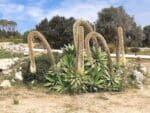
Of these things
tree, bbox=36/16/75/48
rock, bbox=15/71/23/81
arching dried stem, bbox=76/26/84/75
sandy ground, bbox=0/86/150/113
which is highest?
tree, bbox=36/16/75/48

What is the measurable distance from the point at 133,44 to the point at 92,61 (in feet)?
125

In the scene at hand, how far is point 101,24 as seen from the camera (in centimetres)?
5362

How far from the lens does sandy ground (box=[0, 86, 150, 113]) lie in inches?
563

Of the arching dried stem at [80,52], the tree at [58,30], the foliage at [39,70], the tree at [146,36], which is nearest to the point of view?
the arching dried stem at [80,52]

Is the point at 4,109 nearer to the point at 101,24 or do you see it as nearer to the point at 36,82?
the point at 36,82

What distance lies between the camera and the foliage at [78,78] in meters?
17.2

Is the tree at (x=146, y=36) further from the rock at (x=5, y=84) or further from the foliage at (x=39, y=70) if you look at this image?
the rock at (x=5, y=84)

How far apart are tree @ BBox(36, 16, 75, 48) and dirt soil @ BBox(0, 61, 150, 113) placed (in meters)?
31.3

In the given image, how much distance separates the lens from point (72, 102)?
1551 cm

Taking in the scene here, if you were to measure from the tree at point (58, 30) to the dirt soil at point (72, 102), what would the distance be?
103 feet

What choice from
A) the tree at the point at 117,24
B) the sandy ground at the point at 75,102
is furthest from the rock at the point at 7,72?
the tree at the point at 117,24

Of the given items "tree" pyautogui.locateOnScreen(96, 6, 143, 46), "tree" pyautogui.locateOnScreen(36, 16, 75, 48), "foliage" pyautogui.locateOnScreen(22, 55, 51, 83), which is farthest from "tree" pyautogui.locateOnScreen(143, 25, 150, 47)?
"foliage" pyautogui.locateOnScreen(22, 55, 51, 83)

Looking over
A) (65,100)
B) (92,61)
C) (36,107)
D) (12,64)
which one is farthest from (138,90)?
(12,64)

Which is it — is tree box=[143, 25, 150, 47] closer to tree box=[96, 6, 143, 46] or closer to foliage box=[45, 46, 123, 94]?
tree box=[96, 6, 143, 46]
